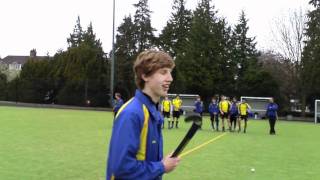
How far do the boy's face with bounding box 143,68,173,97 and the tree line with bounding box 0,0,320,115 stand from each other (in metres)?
54.3

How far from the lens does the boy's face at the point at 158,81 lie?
3316 millimetres

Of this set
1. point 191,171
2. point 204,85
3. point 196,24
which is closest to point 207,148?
point 191,171

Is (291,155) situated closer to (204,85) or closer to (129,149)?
(129,149)

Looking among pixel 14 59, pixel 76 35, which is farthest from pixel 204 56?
pixel 14 59

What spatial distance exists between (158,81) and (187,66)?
60.3m

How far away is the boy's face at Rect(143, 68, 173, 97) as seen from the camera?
3316 millimetres

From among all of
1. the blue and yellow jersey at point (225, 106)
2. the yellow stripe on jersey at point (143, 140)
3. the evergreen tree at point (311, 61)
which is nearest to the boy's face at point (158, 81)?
the yellow stripe on jersey at point (143, 140)

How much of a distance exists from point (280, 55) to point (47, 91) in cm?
2938

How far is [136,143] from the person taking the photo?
316cm

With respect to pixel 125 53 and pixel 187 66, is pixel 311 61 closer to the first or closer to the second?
pixel 187 66

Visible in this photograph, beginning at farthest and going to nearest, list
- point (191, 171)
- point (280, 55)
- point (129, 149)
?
point (280, 55)
point (191, 171)
point (129, 149)

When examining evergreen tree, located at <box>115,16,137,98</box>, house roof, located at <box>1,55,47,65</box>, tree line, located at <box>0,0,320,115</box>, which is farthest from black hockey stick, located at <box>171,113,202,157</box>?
house roof, located at <box>1,55,47,65</box>

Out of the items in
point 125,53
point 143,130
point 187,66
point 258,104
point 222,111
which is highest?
point 125,53

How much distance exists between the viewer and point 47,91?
217 feet
